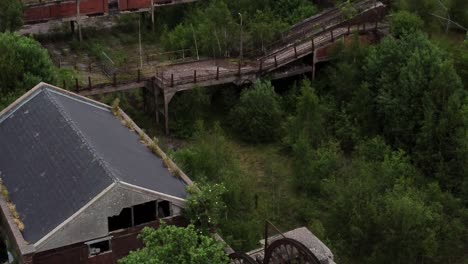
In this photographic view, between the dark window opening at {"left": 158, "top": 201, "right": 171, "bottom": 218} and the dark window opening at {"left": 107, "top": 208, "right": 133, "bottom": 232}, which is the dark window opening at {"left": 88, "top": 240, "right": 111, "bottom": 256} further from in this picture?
the dark window opening at {"left": 158, "top": 201, "right": 171, "bottom": 218}

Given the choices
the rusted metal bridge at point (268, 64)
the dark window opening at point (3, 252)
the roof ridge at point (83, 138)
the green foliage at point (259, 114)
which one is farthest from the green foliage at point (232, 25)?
the dark window opening at point (3, 252)

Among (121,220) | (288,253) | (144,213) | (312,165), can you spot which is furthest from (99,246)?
(312,165)

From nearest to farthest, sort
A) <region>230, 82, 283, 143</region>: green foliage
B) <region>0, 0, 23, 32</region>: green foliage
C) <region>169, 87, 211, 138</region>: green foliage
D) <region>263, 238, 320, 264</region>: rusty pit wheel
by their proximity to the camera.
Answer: <region>263, 238, 320, 264</region>: rusty pit wheel, <region>230, 82, 283, 143</region>: green foliage, <region>169, 87, 211, 138</region>: green foliage, <region>0, 0, 23, 32</region>: green foliage

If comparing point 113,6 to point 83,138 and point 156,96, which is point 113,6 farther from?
point 83,138

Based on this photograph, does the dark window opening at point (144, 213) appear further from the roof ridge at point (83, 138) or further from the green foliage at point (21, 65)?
the green foliage at point (21, 65)

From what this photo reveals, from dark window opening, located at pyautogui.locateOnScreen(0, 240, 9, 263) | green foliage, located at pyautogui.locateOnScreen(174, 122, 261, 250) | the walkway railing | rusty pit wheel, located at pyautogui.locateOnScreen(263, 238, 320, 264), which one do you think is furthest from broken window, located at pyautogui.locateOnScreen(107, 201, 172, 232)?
the walkway railing
